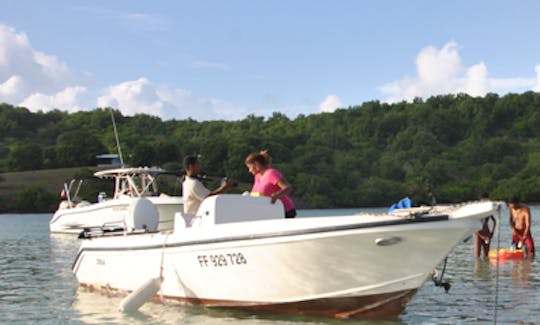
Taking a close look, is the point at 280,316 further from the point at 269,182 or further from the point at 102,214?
the point at 102,214

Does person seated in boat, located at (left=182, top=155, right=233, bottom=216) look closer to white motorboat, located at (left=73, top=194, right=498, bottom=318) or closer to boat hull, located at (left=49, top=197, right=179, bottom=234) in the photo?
white motorboat, located at (left=73, top=194, right=498, bottom=318)

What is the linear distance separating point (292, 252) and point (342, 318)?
49.7 inches

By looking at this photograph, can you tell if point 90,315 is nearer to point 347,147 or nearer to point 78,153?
point 78,153

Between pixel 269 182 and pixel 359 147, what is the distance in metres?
123

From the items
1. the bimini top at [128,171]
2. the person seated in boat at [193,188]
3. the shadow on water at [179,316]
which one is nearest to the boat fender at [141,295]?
the shadow on water at [179,316]

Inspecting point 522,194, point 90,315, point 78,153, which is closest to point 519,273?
point 90,315

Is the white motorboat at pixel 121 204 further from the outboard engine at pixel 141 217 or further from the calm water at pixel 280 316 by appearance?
the outboard engine at pixel 141 217

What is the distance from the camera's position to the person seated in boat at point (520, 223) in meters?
17.6

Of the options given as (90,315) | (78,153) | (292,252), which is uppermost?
(78,153)

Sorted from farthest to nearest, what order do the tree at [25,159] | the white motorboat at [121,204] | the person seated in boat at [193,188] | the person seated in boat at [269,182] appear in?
the tree at [25,159] < the white motorboat at [121,204] < the person seated in boat at [193,188] < the person seated in boat at [269,182]

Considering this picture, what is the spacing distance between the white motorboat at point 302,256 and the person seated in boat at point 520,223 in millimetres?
8632

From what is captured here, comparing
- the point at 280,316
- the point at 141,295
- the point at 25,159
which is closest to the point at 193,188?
the point at 141,295

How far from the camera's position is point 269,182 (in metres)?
11.2

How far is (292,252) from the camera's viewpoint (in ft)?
31.8
